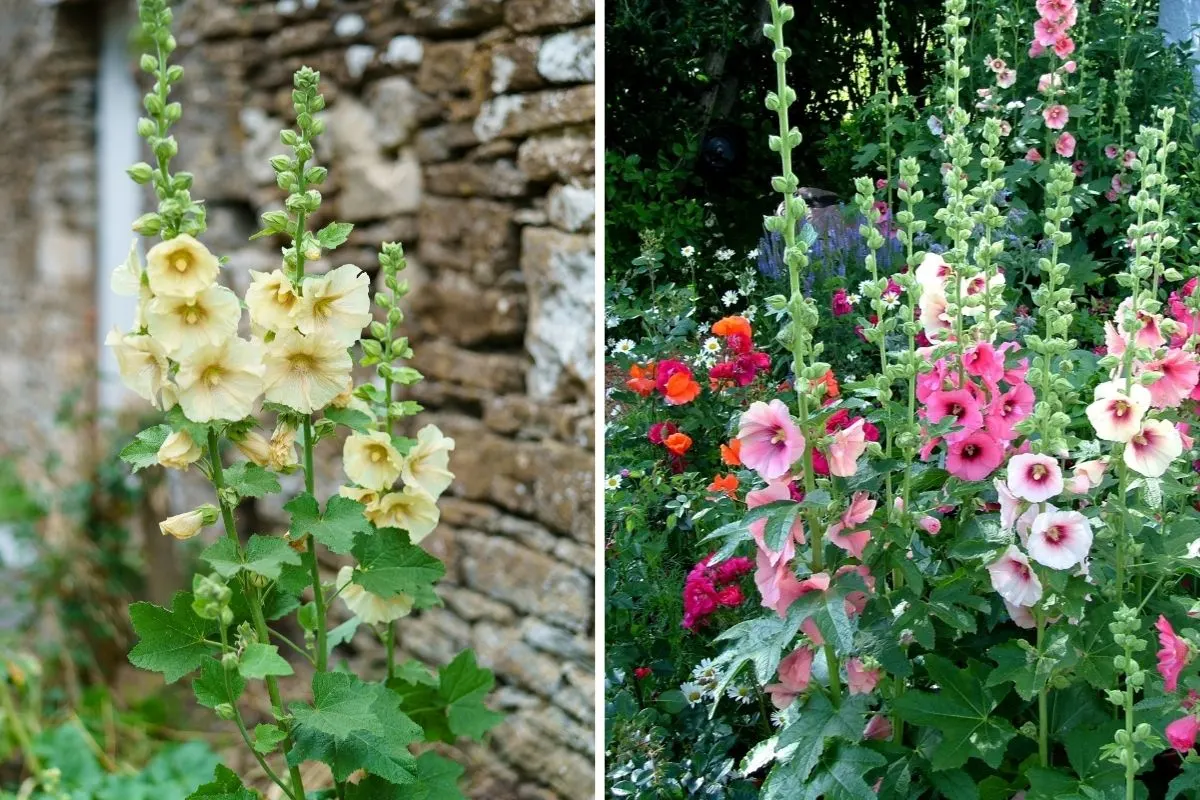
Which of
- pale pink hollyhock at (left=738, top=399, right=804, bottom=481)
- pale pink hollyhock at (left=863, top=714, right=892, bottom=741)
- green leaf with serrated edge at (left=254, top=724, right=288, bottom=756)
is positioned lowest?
pale pink hollyhock at (left=863, top=714, right=892, bottom=741)

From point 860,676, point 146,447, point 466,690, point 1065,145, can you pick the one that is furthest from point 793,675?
point 1065,145

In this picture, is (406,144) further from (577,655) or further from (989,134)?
(989,134)

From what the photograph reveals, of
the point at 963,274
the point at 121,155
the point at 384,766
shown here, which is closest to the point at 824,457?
the point at 963,274

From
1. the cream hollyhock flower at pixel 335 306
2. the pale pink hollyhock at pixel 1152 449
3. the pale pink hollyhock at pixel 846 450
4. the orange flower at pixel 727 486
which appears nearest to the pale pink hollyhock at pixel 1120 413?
the pale pink hollyhock at pixel 1152 449

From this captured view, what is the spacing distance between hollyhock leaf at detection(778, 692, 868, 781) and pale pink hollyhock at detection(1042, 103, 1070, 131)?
119cm

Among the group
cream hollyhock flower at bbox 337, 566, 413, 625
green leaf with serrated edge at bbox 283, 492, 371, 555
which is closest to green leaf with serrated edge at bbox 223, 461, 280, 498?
green leaf with serrated edge at bbox 283, 492, 371, 555

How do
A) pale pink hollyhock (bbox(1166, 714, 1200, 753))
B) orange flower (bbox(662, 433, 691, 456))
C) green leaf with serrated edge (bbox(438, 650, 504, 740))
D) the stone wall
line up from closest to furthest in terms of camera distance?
pale pink hollyhock (bbox(1166, 714, 1200, 753)) < green leaf with serrated edge (bbox(438, 650, 504, 740)) < orange flower (bbox(662, 433, 691, 456)) < the stone wall

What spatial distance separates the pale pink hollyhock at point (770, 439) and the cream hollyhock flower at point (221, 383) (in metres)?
0.51

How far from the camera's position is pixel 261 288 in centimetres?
114

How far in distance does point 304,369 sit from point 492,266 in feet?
4.49

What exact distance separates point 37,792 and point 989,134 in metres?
2.41

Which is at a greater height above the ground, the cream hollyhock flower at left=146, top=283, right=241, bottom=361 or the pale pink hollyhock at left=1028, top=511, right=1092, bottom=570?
the cream hollyhock flower at left=146, top=283, right=241, bottom=361

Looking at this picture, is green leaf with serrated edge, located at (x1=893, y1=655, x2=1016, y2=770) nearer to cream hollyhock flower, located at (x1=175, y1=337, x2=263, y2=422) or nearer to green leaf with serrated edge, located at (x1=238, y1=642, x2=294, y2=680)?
green leaf with serrated edge, located at (x1=238, y1=642, x2=294, y2=680)

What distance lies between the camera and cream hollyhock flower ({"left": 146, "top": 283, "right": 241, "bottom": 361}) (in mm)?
1064
